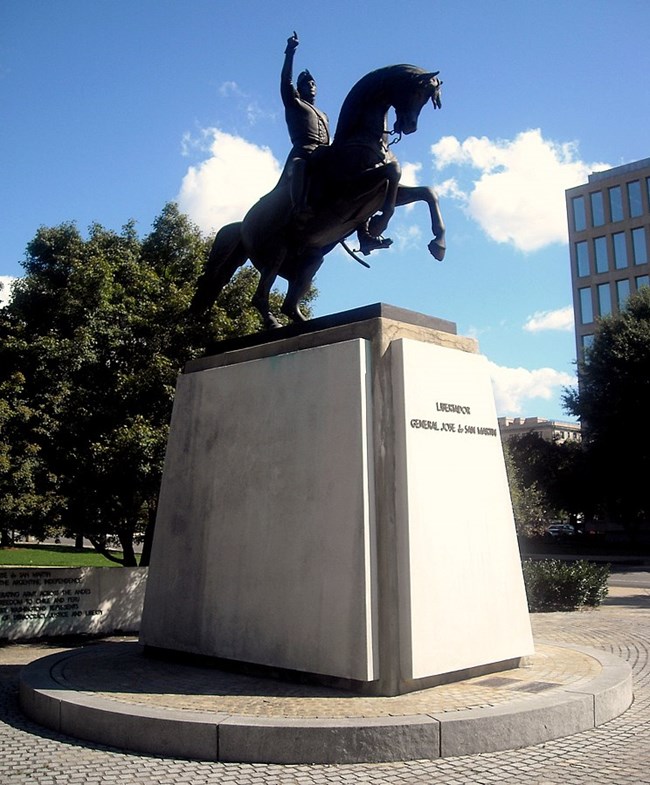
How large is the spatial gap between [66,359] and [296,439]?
29.3ft

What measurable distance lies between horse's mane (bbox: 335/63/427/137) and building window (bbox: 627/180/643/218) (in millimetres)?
62333

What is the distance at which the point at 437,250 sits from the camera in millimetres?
8391

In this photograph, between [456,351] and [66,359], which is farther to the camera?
[66,359]

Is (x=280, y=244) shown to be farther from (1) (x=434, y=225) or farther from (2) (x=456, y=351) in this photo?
(2) (x=456, y=351)

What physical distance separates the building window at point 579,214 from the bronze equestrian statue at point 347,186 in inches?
2479

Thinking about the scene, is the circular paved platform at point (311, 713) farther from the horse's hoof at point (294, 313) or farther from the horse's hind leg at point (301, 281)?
the horse's hind leg at point (301, 281)

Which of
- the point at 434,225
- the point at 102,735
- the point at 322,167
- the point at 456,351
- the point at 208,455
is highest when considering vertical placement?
the point at 322,167

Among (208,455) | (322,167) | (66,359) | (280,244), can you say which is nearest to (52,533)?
(66,359)

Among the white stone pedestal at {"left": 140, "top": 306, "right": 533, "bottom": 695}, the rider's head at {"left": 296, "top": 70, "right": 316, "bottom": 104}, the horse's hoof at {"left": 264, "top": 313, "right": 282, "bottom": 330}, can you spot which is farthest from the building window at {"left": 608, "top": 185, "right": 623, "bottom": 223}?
the white stone pedestal at {"left": 140, "top": 306, "right": 533, "bottom": 695}

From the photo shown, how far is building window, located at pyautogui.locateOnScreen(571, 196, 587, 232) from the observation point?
66.8 meters

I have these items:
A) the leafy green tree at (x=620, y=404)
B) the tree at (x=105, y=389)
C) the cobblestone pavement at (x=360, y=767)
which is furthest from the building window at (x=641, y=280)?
the cobblestone pavement at (x=360, y=767)

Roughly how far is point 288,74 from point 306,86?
0.30 meters

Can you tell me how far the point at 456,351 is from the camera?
8.00m

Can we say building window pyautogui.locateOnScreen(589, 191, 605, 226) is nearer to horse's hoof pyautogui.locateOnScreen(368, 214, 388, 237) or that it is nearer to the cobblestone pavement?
horse's hoof pyautogui.locateOnScreen(368, 214, 388, 237)
